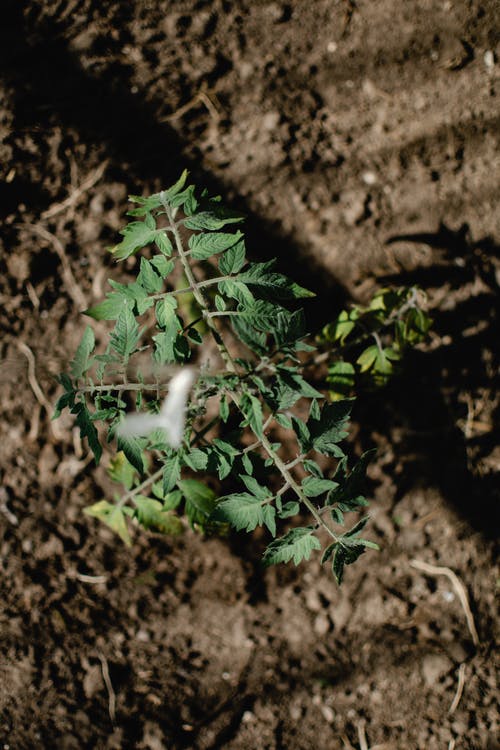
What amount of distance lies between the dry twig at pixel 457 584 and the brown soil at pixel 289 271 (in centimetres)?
3

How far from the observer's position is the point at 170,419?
1.35 meters

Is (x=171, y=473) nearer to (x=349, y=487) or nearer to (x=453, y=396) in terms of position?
(x=349, y=487)

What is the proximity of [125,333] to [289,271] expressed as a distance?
1128 millimetres

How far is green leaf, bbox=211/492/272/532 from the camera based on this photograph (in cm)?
127

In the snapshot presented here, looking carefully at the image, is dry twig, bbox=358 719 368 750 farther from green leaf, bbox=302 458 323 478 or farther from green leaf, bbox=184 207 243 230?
green leaf, bbox=184 207 243 230

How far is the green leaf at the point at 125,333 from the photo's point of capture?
4.10 feet

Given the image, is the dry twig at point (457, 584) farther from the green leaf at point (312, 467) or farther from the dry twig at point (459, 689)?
the green leaf at point (312, 467)

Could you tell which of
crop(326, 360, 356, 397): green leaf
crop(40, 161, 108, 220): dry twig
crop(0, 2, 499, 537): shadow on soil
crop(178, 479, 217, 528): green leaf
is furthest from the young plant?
crop(40, 161, 108, 220): dry twig

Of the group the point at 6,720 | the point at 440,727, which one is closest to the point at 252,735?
the point at 440,727

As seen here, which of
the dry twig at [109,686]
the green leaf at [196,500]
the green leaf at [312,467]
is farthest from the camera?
the dry twig at [109,686]

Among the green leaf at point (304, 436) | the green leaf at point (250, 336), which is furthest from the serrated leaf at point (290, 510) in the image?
the green leaf at point (250, 336)

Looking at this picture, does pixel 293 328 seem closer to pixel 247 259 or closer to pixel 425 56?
pixel 247 259

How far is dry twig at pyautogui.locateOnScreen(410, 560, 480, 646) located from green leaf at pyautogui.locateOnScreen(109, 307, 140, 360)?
155cm

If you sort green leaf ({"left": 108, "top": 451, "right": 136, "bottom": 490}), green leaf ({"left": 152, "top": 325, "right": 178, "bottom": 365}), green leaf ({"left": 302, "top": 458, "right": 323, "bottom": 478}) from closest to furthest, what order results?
green leaf ({"left": 152, "top": 325, "right": 178, "bottom": 365}) → green leaf ({"left": 302, "top": 458, "right": 323, "bottom": 478}) → green leaf ({"left": 108, "top": 451, "right": 136, "bottom": 490})
